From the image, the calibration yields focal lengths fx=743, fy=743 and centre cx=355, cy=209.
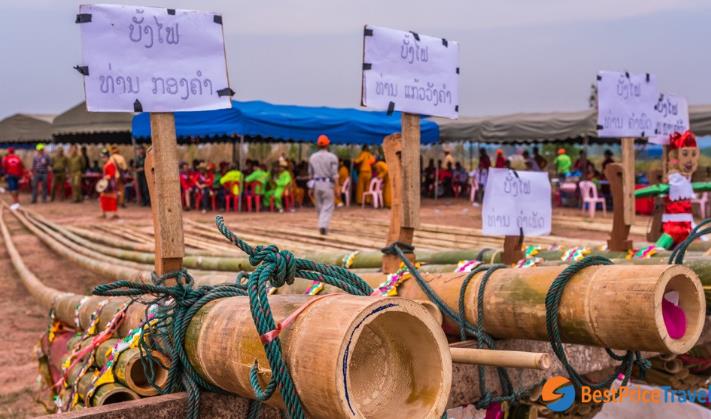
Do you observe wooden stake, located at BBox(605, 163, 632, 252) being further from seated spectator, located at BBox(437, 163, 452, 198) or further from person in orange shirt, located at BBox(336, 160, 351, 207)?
seated spectator, located at BBox(437, 163, 452, 198)

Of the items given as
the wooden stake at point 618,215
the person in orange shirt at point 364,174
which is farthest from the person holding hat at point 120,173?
the wooden stake at point 618,215

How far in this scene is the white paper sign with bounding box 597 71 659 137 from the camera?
19.1 ft

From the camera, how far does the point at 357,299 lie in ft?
5.53

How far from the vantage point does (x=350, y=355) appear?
62.2 inches

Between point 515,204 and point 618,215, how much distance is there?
5.18ft

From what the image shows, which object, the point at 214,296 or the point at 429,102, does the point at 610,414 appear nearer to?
the point at 429,102

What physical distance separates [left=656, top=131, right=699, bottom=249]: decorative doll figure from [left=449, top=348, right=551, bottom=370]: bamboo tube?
432 centimetres

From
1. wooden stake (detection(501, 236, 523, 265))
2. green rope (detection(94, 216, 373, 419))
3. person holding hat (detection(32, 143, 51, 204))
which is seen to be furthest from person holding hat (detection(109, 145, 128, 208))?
green rope (detection(94, 216, 373, 419))

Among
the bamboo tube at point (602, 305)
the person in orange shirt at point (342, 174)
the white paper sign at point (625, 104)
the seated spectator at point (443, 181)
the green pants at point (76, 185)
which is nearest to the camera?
the bamboo tube at point (602, 305)

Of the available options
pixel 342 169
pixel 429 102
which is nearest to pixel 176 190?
pixel 429 102

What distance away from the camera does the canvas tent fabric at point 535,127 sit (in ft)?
57.2

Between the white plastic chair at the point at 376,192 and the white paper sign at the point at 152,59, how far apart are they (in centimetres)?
1680

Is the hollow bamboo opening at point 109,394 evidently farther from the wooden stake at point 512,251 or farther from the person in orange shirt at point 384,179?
the person in orange shirt at point 384,179

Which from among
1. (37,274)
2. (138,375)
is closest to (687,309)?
(138,375)
